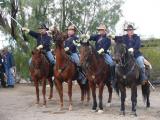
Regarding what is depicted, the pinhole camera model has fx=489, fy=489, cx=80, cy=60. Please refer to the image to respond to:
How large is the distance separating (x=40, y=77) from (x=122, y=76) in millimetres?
3551

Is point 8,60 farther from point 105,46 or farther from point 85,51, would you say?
point 85,51

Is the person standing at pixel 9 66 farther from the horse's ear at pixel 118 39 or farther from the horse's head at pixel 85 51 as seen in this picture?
the horse's ear at pixel 118 39

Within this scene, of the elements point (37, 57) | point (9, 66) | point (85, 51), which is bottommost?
point (9, 66)

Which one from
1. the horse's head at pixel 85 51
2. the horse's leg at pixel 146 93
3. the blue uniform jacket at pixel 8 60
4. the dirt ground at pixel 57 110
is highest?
the horse's head at pixel 85 51

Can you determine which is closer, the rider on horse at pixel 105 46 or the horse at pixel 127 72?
the horse at pixel 127 72

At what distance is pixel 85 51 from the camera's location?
15.0m

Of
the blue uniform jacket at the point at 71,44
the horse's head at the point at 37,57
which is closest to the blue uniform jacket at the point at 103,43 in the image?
the blue uniform jacket at the point at 71,44

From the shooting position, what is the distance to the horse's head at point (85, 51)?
1486 cm

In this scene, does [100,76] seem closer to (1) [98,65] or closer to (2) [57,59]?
(1) [98,65]

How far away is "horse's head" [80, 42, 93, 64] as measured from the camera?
14855 millimetres

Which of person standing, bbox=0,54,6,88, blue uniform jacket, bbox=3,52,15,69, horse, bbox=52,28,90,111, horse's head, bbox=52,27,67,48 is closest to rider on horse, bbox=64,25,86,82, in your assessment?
horse, bbox=52,28,90,111

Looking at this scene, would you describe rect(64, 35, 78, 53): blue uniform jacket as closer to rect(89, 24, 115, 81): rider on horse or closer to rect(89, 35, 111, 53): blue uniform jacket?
rect(89, 24, 115, 81): rider on horse

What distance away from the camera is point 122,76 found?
14.8 meters

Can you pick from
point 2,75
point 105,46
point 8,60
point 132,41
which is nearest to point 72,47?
point 105,46
